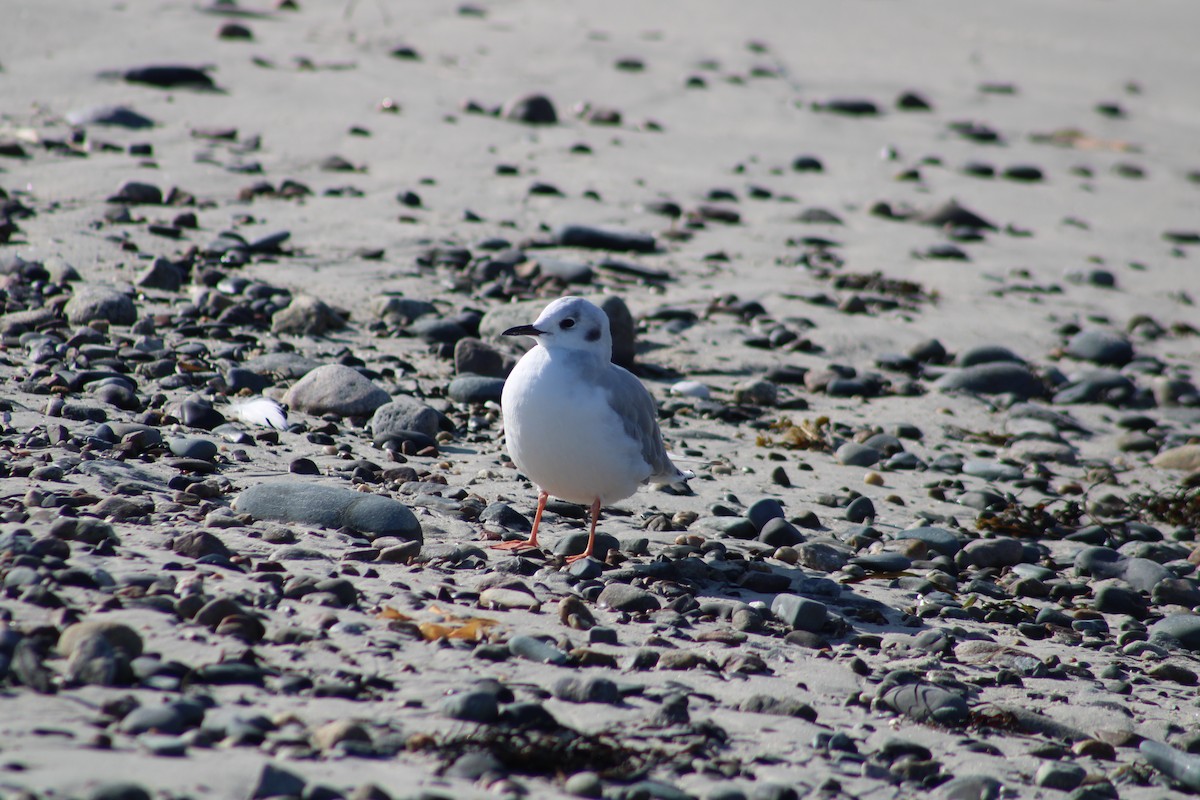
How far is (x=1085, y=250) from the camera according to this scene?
11.0m

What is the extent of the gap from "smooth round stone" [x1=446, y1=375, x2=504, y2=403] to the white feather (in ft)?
3.16

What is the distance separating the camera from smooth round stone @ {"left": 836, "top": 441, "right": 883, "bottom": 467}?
6684mm

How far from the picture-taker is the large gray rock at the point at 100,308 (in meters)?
7.03

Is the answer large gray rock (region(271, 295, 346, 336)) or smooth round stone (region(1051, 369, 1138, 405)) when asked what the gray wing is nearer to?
large gray rock (region(271, 295, 346, 336))

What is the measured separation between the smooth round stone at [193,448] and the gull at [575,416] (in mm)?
1405

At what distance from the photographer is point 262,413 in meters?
6.14

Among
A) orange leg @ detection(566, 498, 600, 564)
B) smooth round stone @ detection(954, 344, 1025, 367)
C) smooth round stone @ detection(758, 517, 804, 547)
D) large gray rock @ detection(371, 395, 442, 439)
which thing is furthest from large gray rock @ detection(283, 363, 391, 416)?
smooth round stone @ detection(954, 344, 1025, 367)

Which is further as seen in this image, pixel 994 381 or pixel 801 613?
pixel 994 381

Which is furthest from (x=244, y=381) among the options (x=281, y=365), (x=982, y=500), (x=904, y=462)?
(x=982, y=500)

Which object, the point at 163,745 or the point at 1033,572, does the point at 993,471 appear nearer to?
the point at 1033,572

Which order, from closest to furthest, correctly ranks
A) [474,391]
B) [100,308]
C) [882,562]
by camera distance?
[882,562] < [474,391] < [100,308]

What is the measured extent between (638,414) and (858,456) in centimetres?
195

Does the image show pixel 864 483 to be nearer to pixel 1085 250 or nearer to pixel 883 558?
pixel 883 558

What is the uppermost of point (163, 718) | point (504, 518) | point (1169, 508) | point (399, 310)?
point (163, 718)
